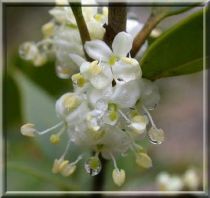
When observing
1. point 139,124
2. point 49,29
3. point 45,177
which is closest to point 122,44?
point 139,124

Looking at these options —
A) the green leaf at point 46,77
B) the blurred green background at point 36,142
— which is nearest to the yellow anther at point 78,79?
the blurred green background at point 36,142

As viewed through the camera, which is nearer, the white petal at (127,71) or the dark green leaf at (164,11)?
the white petal at (127,71)

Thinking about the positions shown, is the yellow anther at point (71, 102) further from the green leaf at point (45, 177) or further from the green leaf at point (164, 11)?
the green leaf at point (45, 177)

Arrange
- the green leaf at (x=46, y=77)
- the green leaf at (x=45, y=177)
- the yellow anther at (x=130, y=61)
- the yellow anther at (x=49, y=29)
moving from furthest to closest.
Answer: the green leaf at (x=46, y=77)
the green leaf at (x=45, y=177)
the yellow anther at (x=49, y=29)
the yellow anther at (x=130, y=61)

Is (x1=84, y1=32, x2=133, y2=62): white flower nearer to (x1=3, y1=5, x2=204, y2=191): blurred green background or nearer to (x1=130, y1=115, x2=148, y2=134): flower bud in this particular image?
(x1=130, y1=115, x2=148, y2=134): flower bud

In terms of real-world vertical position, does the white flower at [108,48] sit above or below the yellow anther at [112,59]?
→ above

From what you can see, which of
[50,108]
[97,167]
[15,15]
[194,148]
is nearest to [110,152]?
[97,167]
